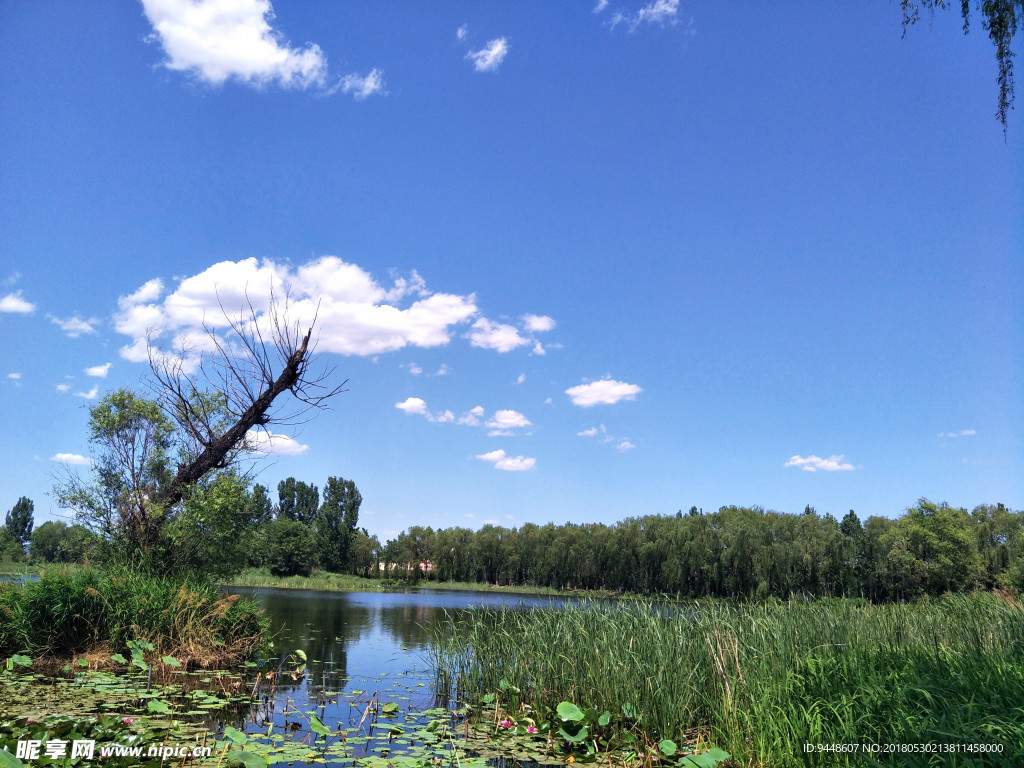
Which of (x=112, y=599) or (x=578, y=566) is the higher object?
(x=112, y=599)

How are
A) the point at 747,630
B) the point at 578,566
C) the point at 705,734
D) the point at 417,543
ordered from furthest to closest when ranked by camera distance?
the point at 417,543 → the point at 578,566 → the point at 747,630 → the point at 705,734

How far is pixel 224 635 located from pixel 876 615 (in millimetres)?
12444

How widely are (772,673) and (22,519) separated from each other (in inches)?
4693

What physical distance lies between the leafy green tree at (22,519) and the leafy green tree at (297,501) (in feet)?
130

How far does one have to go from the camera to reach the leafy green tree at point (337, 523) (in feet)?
270

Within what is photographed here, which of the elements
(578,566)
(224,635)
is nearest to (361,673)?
(224,635)

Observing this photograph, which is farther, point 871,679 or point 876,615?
point 876,615

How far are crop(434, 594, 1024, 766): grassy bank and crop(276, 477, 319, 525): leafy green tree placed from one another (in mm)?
83761

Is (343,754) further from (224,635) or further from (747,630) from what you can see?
(224,635)

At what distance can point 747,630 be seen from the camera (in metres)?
9.52

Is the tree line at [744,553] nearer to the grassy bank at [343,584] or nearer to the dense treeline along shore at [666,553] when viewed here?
the dense treeline along shore at [666,553]

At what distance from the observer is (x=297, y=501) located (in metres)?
90.0

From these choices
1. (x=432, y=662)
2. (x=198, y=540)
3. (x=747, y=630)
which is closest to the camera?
(x=747, y=630)

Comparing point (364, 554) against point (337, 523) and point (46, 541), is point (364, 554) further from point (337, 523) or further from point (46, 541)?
point (46, 541)
